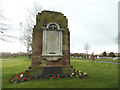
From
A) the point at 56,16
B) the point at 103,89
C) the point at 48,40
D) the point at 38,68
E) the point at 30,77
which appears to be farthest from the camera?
the point at 56,16

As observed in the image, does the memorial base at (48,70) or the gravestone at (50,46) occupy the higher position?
the gravestone at (50,46)

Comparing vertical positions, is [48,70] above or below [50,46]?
below

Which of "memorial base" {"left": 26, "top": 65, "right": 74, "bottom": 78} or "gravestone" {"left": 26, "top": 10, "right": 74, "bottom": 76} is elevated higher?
"gravestone" {"left": 26, "top": 10, "right": 74, "bottom": 76}

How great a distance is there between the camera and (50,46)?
270 inches

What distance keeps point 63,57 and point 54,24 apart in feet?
10.6

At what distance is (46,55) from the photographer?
6539 millimetres

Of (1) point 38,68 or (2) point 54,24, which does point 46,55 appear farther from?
(2) point 54,24

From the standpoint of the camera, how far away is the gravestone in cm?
659

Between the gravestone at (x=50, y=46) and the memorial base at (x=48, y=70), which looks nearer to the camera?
the memorial base at (x=48, y=70)

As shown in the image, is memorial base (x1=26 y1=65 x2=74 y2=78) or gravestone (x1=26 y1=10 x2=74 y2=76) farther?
gravestone (x1=26 y1=10 x2=74 y2=76)

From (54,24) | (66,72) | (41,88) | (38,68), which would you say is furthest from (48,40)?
(41,88)

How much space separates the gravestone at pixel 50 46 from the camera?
659 cm

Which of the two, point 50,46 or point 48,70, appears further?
point 50,46

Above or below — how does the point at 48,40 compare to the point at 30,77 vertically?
above
